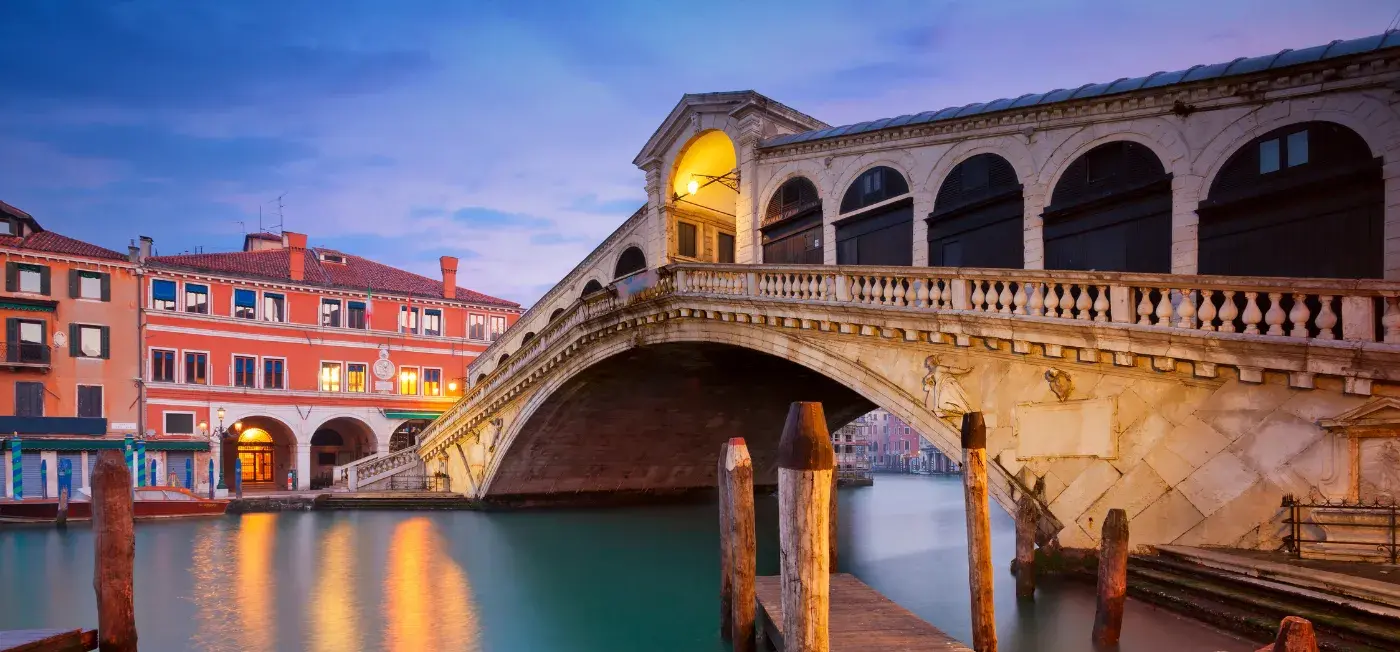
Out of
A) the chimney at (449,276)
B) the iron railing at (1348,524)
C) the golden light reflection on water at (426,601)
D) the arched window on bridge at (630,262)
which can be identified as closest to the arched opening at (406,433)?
the chimney at (449,276)

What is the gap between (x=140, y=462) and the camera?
66.0 feet

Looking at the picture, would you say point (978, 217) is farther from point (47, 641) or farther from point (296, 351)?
point (296, 351)

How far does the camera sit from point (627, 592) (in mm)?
10500

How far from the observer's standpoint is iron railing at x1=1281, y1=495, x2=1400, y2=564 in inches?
247

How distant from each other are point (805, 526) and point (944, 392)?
5.05m

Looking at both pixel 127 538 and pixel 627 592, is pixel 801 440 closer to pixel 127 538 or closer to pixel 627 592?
pixel 127 538

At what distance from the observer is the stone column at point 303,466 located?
75.8 feet

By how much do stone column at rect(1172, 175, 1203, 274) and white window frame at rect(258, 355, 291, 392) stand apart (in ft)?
70.7

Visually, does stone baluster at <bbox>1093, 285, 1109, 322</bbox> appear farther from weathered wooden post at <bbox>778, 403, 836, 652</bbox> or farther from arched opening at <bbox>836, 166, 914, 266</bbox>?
weathered wooden post at <bbox>778, 403, 836, 652</bbox>

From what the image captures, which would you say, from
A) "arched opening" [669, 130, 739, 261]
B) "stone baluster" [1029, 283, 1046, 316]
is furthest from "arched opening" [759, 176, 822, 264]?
"stone baluster" [1029, 283, 1046, 316]

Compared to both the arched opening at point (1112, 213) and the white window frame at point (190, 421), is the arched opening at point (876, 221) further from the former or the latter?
the white window frame at point (190, 421)

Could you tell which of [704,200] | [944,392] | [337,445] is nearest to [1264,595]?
[944,392]

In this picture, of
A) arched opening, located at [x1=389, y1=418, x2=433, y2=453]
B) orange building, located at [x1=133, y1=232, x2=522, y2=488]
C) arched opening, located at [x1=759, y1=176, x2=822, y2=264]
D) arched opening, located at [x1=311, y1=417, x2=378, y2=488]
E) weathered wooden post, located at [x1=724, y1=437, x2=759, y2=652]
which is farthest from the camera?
arched opening, located at [x1=311, y1=417, x2=378, y2=488]

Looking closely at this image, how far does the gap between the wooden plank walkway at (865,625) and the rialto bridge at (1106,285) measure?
8.24ft
